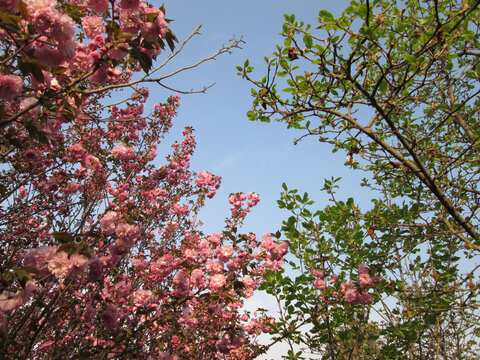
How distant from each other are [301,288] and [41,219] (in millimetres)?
5122

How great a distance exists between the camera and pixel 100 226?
2.42 metres

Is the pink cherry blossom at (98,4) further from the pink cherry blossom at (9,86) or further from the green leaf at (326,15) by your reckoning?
the green leaf at (326,15)

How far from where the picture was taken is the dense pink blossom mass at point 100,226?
1.83 m

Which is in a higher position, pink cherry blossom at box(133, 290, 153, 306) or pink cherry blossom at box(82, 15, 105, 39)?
pink cherry blossom at box(82, 15, 105, 39)

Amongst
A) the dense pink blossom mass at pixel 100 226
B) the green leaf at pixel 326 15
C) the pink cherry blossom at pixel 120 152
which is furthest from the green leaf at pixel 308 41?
the pink cherry blossom at pixel 120 152

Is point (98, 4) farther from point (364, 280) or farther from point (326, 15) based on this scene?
point (364, 280)

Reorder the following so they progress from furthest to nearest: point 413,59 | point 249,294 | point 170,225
Result: point 170,225 → point 249,294 → point 413,59

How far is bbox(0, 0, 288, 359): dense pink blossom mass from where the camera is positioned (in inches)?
72.0

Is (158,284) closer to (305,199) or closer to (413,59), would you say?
(305,199)

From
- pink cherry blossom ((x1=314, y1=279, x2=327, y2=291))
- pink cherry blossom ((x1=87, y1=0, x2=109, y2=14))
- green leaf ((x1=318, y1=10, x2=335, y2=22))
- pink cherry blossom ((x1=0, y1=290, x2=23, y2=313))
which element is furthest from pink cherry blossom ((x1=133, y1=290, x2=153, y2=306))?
green leaf ((x1=318, y1=10, x2=335, y2=22))

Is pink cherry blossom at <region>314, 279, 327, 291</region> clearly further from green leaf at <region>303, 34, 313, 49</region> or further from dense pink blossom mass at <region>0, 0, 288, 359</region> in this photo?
green leaf at <region>303, 34, 313, 49</region>

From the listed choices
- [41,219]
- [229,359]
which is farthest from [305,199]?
[41,219]

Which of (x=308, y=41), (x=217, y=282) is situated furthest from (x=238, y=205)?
(x=308, y=41)

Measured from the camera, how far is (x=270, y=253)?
352 centimetres
